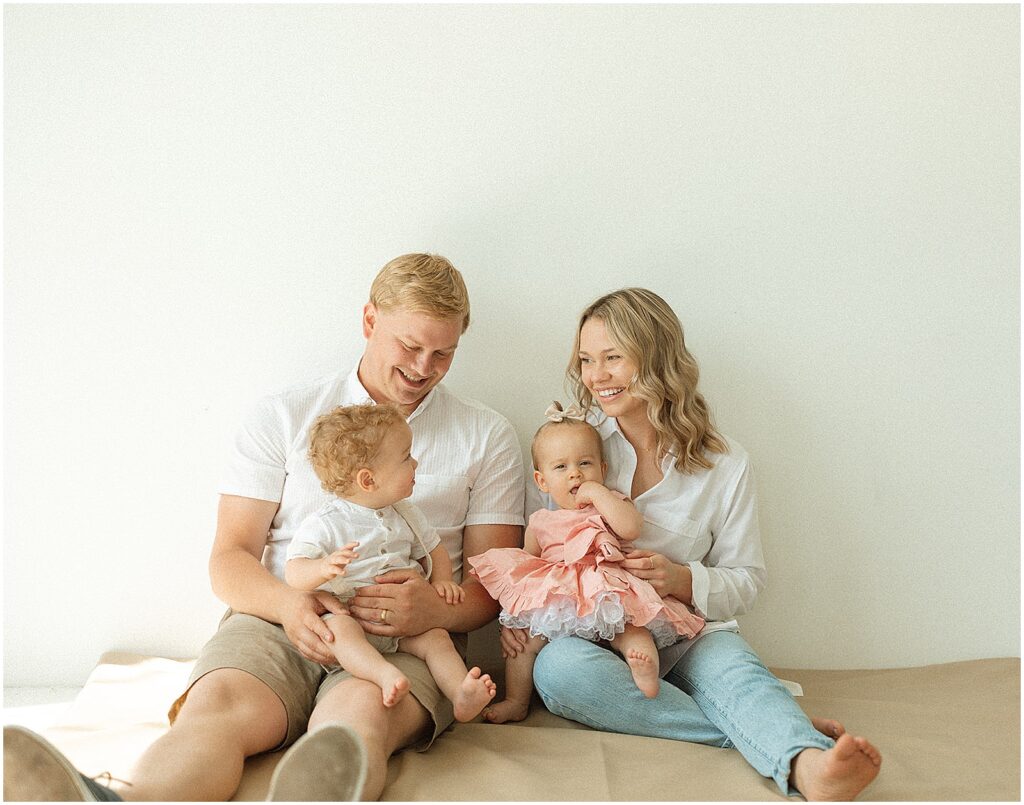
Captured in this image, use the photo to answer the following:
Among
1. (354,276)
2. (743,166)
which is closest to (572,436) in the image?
(354,276)

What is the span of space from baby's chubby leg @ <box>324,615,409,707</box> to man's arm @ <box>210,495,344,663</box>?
0.02 m

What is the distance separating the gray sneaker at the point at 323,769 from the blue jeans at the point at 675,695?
54 centimetres

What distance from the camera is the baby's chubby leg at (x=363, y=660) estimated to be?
158 cm

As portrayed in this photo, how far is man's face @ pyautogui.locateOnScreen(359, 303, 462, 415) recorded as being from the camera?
6.39 ft

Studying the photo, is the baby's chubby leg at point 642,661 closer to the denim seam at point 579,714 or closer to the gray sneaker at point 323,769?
the denim seam at point 579,714

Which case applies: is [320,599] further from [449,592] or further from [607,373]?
[607,373]

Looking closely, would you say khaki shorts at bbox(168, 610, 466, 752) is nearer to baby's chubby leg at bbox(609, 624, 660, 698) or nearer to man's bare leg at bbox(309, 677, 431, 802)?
man's bare leg at bbox(309, 677, 431, 802)

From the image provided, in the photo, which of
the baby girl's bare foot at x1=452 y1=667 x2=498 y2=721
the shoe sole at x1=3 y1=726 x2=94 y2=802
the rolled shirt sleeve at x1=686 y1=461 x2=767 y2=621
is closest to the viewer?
the shoe sole at x1=3 y1=726 x2=94 y2=802

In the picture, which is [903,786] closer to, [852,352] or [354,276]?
[852,352]

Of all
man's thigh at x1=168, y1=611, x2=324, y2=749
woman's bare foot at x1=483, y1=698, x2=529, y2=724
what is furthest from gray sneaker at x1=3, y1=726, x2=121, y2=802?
woman's bare foot at x1=483, y1=698, x2=529, y2=724

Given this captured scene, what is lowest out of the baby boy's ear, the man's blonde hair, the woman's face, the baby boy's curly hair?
the baby boy's ear

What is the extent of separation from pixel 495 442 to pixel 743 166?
2.97 feet

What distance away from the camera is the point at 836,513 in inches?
90.5

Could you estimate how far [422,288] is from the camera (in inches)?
76.5
